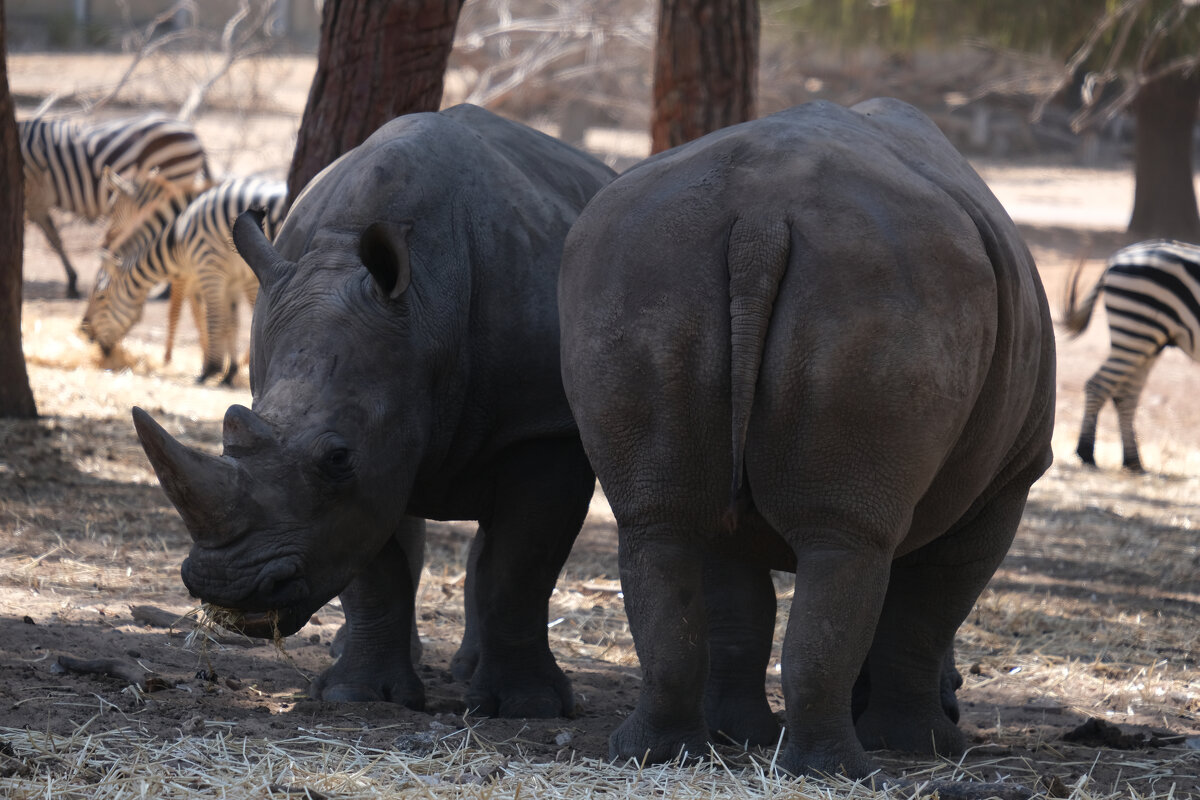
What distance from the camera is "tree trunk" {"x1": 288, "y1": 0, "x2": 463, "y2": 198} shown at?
6.69 m

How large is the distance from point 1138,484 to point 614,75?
46.4ft

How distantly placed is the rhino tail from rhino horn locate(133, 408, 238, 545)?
1369 millimetres

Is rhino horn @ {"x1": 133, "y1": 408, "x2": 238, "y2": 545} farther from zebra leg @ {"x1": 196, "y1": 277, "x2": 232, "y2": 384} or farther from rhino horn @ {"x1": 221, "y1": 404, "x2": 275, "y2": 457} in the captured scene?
zebra leg @ {"x1": 196, "y1": 277, "x2": 232, "y2": 384}

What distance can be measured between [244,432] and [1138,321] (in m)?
10.5

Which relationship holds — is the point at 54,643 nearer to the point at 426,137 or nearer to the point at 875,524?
the point at 426,137

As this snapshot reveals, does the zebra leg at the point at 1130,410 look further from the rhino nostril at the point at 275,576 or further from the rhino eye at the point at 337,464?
the rhino nostril at the point at 275,576

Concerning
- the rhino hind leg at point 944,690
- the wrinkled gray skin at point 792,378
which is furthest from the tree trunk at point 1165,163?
the wrinkled gray skin at point 792,378

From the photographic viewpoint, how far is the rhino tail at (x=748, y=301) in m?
3.34

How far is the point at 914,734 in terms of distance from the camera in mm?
4355

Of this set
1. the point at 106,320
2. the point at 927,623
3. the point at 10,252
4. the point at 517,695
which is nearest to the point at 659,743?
the point at 517,695

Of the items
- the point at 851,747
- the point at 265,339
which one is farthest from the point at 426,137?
the point at 851,747

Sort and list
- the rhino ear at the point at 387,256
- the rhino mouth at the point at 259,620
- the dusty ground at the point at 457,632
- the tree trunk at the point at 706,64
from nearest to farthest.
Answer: the rhino mouth at the point at 259,620, the rhino ear at the point at 387,256, the dusty ground at the point at 457,632, the tree trunk at the point at 706,64

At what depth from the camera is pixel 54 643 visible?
476cm

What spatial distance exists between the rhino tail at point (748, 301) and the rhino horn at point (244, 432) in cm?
131
